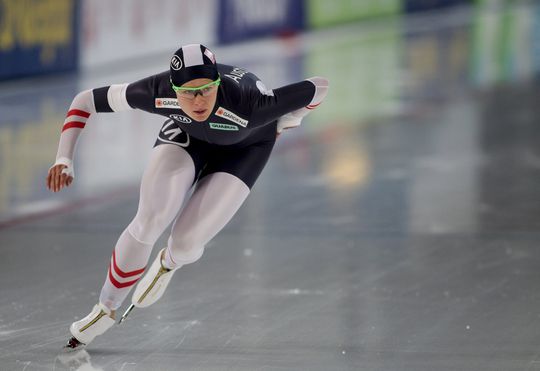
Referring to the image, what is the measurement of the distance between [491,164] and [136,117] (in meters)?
4.46

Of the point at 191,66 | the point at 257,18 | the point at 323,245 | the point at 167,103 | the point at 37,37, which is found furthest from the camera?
the point at 257,18

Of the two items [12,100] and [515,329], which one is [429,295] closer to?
[515,329]

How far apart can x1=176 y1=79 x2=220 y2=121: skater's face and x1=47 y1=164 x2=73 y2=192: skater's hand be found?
0.57 meters

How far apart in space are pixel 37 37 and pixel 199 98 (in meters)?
9.94

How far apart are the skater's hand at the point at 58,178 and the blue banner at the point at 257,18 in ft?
46.4

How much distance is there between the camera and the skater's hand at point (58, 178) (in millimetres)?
4719

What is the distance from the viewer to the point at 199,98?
15.6 ft

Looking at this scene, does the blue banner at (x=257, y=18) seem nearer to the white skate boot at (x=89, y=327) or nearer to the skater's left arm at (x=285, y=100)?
the skater's left arm at (x=285, y=100)

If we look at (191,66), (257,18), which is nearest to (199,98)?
(191,66)

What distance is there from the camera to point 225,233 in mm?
7473

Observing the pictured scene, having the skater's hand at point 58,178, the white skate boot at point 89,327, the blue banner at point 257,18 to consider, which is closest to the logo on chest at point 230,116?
the skater's hand at point 58,178

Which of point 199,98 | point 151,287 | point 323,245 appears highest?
point 199,98

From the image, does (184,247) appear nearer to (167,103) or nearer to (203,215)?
(203,215)

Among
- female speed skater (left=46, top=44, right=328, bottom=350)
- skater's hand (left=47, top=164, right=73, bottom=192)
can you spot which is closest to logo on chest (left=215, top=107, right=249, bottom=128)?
female speed skater (left=46, top=44, right=328, bottom=350)
